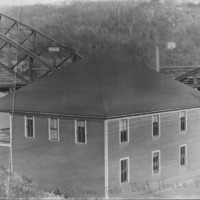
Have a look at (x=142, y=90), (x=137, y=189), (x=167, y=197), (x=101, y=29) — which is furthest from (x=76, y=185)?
(x=101, y=29)

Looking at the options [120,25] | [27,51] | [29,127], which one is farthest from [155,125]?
[27,51]

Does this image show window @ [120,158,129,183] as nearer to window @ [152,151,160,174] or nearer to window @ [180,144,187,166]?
window @ [152,151,160,174]

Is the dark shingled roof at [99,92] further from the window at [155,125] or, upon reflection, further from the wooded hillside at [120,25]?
the wooded hillside at [120,25]

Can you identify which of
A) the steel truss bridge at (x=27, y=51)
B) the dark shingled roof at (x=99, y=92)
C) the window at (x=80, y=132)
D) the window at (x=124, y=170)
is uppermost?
the steel truss bridge at (x=27, y=51)

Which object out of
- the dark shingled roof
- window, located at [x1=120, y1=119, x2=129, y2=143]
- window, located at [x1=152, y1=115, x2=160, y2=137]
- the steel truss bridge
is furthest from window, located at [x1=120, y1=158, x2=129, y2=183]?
the steel truss bridge

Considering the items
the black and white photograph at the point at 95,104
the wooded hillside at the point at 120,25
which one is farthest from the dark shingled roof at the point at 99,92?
the wooded hillside at the point at 120,25

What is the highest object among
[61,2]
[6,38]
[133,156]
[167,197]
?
[61,2]

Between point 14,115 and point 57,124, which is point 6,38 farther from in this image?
point 57,124
